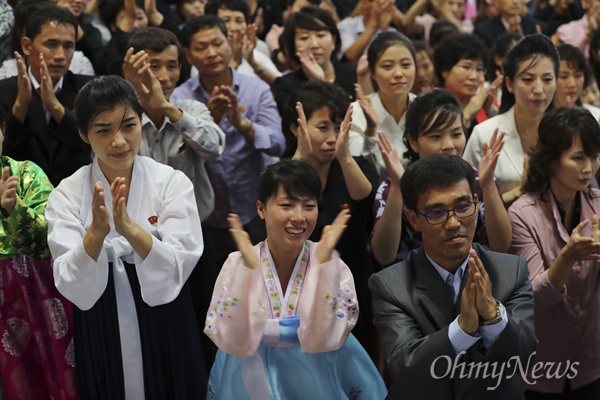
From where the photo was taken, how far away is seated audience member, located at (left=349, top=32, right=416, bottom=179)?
14.6ft

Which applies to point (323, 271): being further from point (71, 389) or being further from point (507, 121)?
point (507, 121)

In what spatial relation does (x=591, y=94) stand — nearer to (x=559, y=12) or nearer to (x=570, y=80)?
(x=570, y=80)

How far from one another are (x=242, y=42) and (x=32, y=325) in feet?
8.10

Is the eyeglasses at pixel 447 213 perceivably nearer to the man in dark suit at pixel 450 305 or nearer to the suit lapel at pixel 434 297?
the man in dark suit at pixel 450 305

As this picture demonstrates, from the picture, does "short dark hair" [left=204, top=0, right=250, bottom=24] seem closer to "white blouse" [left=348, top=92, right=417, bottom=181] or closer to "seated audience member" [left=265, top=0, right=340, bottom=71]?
"seated audience member" [left=265, top=0, right=340, bottom=71]

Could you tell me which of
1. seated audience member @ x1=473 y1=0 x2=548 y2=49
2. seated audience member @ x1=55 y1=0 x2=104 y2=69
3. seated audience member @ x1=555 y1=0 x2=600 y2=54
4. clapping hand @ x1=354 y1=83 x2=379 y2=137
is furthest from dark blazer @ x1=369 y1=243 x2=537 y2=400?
seated audience member @ x1=473 y1=0 x2=548 y2=49

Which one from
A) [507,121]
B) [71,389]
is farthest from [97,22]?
[71,389]

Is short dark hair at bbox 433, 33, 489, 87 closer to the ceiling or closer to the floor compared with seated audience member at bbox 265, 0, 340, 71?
closer to the floor

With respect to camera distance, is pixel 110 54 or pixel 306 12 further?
pixel 306 12

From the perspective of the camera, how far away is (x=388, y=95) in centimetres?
463

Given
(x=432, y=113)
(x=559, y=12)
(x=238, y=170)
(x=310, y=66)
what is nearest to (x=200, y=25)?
(x=310, y=66)

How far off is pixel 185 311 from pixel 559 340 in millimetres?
1432

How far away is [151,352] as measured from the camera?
3.27m

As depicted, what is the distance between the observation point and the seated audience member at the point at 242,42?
5359 mm
